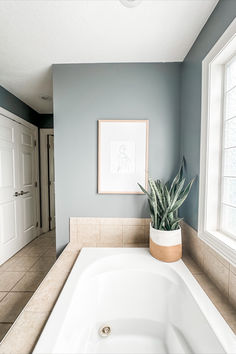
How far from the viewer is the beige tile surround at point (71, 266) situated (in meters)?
0.74

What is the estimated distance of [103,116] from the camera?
5.24ft

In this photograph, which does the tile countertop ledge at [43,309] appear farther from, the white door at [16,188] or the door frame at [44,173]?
the door frame at [44,173]

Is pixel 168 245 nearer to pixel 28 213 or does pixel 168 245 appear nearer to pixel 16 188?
pixel 16 188

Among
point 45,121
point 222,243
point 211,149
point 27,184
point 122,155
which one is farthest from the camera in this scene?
point 45,121

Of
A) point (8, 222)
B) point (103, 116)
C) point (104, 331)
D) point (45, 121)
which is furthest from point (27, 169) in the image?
point (104, 331)

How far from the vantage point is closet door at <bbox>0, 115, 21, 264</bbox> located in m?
2.27

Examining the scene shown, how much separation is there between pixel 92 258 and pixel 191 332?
0.77m

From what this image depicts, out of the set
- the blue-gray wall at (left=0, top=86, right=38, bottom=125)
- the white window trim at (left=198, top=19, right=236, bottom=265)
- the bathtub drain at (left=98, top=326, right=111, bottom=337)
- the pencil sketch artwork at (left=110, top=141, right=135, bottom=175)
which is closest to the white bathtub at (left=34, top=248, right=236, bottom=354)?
the bathtub drain at (left=98, top=326, right=111, bottom=337)

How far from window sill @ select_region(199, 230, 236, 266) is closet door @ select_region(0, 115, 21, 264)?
2.43 m

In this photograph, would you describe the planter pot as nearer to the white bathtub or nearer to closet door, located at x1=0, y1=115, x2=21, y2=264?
the white bathtub

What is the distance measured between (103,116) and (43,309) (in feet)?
4.85

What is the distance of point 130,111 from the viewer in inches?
62.6

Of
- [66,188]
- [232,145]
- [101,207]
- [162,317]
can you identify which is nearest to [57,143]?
[66,188]

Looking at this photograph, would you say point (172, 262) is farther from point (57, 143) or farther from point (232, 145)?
point (57, 143)
